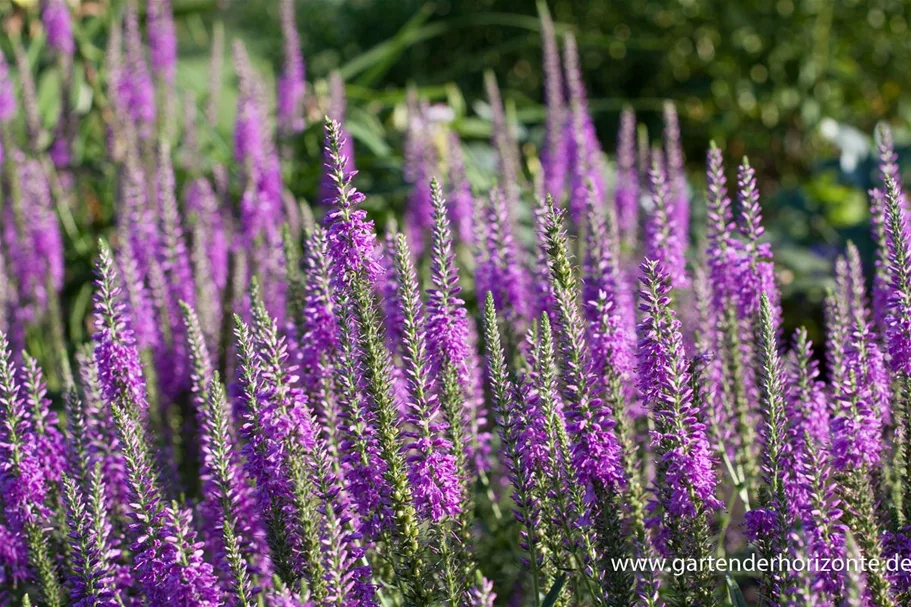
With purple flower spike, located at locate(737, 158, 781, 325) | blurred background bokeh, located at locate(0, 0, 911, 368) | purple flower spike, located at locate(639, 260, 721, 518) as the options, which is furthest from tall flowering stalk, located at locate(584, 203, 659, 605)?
blurred background bokeh, located at locate(0, 0, 911, 368)

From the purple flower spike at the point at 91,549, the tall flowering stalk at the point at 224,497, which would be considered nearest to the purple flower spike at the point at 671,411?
the tall flowering stalk at the point at 224,497

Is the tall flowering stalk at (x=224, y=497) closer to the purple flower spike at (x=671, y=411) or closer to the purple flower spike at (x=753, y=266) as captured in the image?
the purple flower spike at (x=671, y=411)

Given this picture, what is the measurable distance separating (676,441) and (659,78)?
771 cm

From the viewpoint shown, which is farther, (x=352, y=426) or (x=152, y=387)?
(x=152, y=387)

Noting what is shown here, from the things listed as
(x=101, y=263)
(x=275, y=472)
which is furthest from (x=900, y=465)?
(x=101, y=263)

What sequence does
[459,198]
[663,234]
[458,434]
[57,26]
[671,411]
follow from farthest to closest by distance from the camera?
[57,26] < [459,198] < [663,234] < [458,434] < [671,411]

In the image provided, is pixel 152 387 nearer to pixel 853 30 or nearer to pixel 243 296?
pixel 243 296

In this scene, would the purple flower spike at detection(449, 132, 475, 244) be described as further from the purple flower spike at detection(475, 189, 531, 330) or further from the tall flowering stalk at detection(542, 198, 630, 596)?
the tall flowering stalk at detection(542, 198, 630, 596)

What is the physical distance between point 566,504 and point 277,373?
662mm

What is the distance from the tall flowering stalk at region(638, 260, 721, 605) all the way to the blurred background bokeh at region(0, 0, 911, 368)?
3700mm

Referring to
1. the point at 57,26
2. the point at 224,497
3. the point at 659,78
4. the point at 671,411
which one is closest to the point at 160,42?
the point at 57,26

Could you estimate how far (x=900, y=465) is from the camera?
2.49 m

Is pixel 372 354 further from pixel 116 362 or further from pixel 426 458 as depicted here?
pixel 116 362

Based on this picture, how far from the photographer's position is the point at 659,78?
930 centimetres
